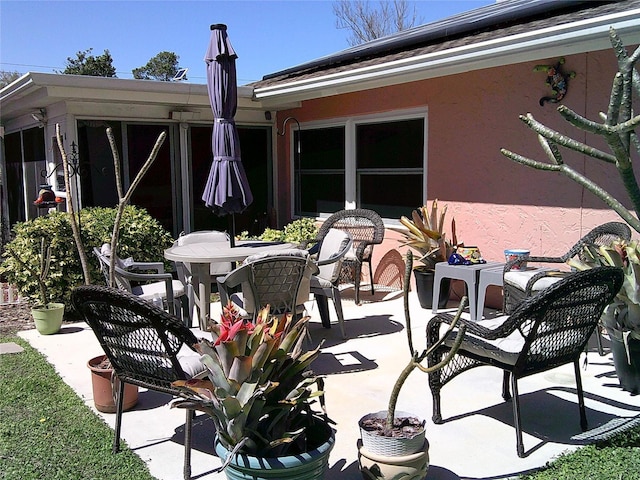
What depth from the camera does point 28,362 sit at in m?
4.93

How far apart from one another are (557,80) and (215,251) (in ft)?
12.3

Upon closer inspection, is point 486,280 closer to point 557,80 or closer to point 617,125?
point 557,80

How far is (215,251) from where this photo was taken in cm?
552

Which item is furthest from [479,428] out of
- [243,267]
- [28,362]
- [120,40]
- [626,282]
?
[120,40]

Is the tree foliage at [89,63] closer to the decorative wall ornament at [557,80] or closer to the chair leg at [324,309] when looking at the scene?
the chair leg at [324,309]

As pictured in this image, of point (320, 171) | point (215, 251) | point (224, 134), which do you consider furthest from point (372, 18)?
point (215, 251)

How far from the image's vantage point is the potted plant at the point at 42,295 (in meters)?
5.77

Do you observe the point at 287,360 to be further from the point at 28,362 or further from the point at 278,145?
the point at 278,145

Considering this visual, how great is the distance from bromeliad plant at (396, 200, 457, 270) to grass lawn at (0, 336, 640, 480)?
350 cm

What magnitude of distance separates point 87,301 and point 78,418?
1045 mm

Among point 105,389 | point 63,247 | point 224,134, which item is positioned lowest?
point 105,389

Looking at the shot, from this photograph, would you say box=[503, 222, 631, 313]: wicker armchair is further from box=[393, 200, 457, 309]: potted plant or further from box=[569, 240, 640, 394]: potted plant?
box=[393, 200, 457, 309]: potted plant

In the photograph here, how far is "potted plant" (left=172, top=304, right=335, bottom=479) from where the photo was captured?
8.09ft

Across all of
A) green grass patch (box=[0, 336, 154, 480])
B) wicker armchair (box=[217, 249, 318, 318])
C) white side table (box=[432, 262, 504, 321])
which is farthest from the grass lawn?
white side table (box=[432, 262, 504, 321])
